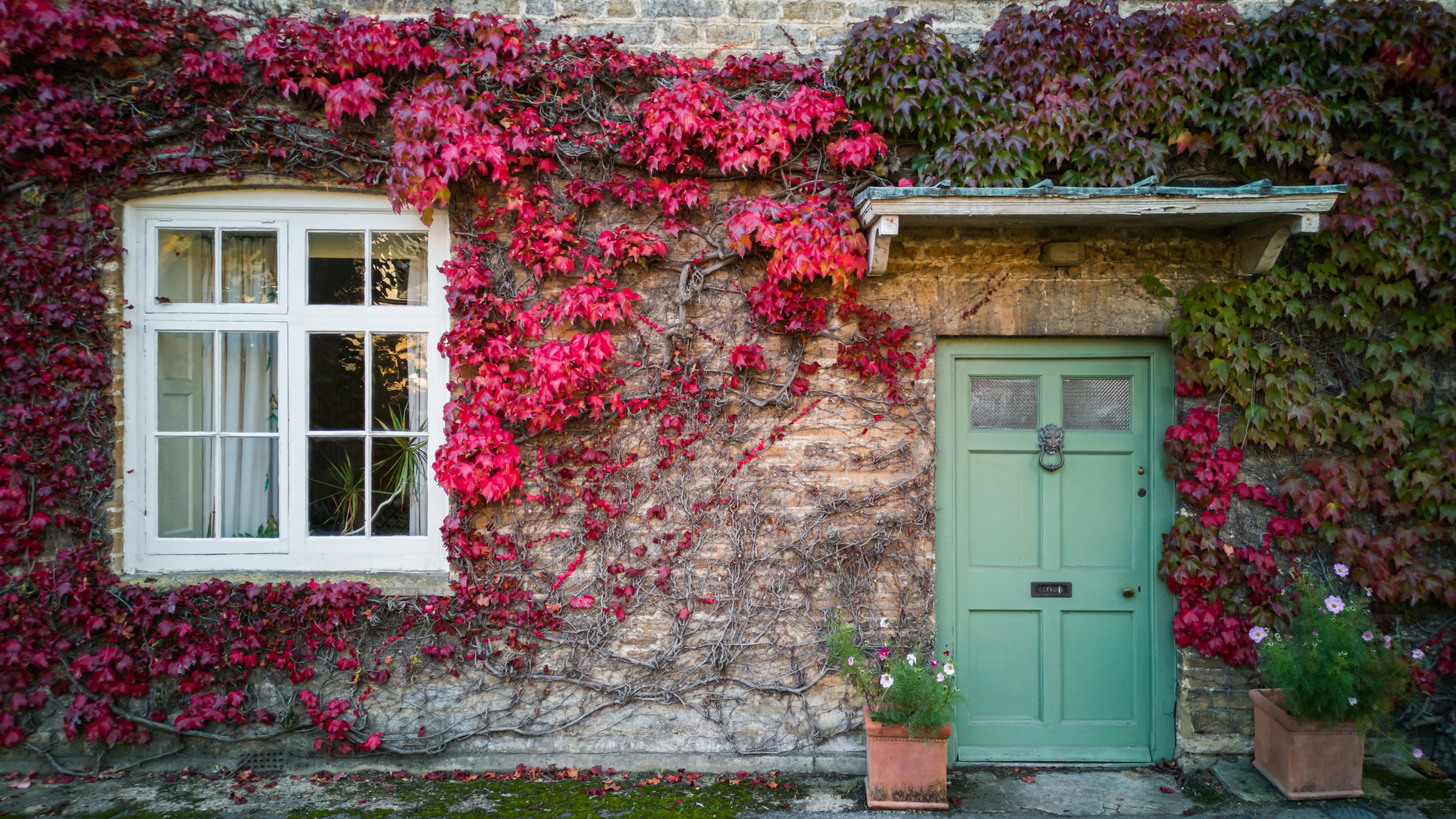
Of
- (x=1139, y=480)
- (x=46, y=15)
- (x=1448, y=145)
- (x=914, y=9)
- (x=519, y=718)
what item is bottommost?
(x=519, y=718)

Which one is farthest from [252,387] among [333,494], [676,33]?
[676,33]

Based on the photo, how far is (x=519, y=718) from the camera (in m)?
3.96

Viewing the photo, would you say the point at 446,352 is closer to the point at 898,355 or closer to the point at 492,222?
the point at 492,222

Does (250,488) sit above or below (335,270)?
below

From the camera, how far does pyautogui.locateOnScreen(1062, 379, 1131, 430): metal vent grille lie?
13.4 ft

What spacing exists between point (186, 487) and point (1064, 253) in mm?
4718

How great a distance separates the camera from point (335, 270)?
13.5 feet

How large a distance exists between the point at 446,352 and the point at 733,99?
6.40 feet

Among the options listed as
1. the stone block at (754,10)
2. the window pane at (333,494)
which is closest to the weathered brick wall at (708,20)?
the stone block at (754,10)

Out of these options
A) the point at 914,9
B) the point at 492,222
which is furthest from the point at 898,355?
the point at 492,222

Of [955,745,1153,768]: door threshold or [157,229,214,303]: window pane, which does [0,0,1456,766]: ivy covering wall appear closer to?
[157,229,214,303]: window pane

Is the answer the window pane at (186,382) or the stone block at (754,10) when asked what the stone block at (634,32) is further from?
the window pane at (186,382)

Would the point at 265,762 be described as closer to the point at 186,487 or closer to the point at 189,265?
the point at 186,487

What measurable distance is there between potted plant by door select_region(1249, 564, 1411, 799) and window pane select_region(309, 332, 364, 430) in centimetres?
468
